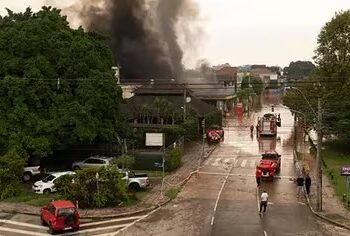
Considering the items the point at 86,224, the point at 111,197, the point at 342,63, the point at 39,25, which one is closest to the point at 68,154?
the point at 39,25

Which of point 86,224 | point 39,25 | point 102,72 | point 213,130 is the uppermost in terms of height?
point 39,25

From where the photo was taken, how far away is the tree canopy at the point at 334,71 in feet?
171

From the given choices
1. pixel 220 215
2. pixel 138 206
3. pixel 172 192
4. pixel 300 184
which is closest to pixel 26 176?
pixel 172 192

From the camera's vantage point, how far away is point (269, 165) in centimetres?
3959

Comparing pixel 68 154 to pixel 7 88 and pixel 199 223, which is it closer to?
pixel 7 88

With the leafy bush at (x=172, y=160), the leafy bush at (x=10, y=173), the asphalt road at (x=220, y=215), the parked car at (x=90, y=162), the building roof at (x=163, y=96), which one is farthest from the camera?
the building roof at (x=163, y=96)

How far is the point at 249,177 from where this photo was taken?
40094 mm

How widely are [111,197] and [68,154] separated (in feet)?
50.6

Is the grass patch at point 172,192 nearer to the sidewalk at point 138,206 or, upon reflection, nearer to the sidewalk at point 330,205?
the sidewalk at point 138,206

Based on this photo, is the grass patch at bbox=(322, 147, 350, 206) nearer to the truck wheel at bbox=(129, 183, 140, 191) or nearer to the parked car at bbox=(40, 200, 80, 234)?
the truck wheel at bbox=(129, 183, 140, 191)

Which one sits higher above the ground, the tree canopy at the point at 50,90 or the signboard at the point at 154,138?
the tree canopy at the point at 50,90

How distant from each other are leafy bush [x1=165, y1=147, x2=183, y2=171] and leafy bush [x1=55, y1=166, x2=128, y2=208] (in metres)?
10.4

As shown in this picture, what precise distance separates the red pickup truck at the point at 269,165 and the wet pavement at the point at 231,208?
641 mm

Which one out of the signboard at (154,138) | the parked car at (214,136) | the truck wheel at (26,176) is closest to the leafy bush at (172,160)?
the signboard at (154,138)
